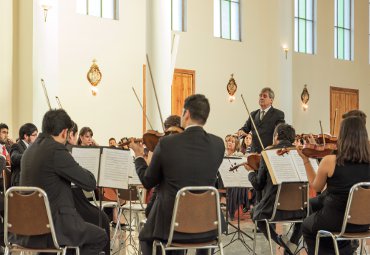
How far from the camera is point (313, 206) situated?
6152mm

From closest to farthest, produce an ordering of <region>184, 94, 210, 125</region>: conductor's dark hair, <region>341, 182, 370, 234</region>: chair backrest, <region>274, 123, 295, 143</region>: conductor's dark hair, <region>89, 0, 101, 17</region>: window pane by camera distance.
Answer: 1. <region>184, 94, 210, 125</region>: conductor's dark hair
2. <region>341, 182, 370, 234</region>: chair backrest
3. <region>274, 123, 295, 143</region>: conductor's dark hair
4. <region>89, 0, 101, 17</region>: window pane

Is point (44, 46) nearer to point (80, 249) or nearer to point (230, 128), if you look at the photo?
point (230, 128)

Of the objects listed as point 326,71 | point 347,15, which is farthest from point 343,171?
point 347,15

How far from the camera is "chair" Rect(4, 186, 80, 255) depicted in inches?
182

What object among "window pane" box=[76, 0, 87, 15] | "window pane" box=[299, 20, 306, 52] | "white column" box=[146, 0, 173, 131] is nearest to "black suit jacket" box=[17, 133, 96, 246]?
"white column" box=[146, 0, 173, 131]

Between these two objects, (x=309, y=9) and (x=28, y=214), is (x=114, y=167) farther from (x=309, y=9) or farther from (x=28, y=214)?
(x=309, y=9)

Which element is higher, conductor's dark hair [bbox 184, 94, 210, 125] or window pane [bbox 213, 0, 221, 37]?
window pane [bbox 213, 0, 221, 37]

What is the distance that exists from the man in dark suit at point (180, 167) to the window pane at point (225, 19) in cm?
1330

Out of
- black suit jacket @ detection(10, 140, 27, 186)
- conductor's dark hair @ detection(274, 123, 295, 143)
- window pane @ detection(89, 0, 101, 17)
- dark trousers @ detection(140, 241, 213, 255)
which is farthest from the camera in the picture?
window pane @ detection(89, 0, 101, 17)

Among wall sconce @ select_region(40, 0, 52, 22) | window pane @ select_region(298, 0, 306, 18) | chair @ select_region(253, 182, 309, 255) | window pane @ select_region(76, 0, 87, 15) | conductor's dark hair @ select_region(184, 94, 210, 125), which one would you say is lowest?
chair @ select_region(253, 182, 309, 255)

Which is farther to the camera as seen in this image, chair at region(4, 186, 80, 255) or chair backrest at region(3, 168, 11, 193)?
chair backrest at region(3, 168, 11, 193)

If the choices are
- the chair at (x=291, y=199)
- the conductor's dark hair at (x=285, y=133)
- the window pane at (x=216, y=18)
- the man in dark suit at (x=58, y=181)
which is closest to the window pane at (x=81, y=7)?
the window pane at (x=216, y=18)

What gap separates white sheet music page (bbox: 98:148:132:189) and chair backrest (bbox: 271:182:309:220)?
148 cm

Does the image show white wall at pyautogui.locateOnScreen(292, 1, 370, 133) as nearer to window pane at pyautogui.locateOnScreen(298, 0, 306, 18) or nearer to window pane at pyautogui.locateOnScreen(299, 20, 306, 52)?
window pane at pyautogui.locateOnScreen(299, 20, 306, 52)
